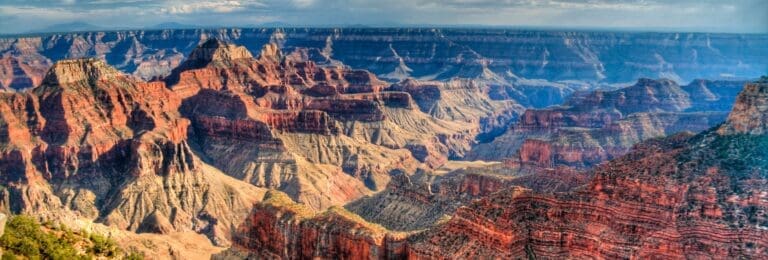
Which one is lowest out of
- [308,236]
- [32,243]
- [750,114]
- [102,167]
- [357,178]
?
[357,178]

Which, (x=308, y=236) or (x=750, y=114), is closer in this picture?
(x=750, y=114)

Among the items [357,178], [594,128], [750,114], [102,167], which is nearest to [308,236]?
[750,114]

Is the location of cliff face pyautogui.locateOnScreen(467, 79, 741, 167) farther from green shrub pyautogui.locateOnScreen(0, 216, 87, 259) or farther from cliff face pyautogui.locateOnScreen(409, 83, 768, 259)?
green shrub pyautogui.locateOnScreen(0, 216, 87, 259)

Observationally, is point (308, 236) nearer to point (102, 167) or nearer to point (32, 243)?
point (32, 243)

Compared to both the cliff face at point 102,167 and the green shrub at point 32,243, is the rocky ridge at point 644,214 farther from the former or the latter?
the cliff face at point 102,167

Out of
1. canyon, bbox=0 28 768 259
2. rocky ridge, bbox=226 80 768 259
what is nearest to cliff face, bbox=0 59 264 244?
canyon, bbox=0 28 768 259
